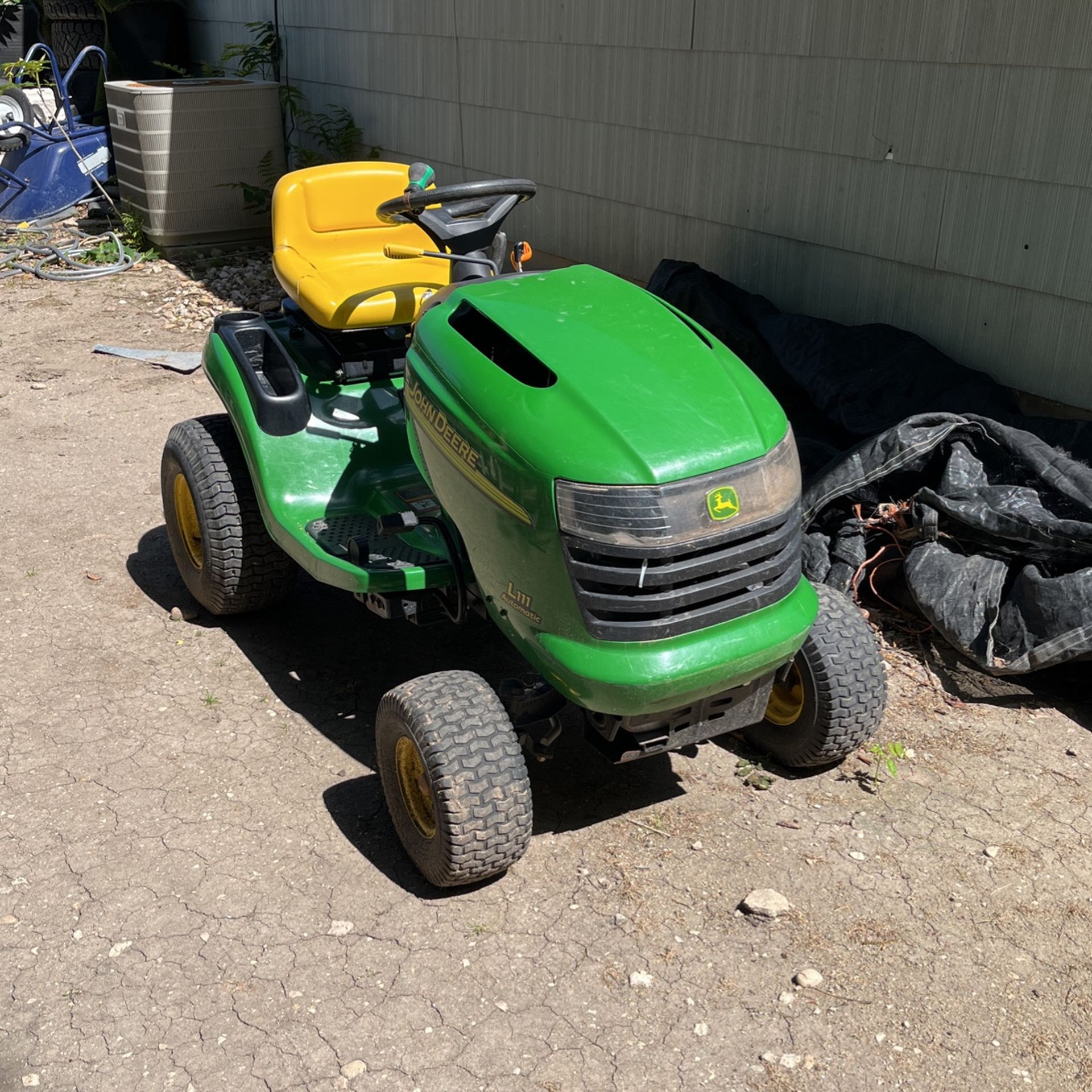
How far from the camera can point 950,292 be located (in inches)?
189

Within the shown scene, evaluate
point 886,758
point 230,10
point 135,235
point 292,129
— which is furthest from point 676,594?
point 230,10

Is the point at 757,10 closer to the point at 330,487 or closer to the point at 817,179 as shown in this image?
the point at 817,179

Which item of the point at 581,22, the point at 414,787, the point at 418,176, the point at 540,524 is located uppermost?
the point at 581,22

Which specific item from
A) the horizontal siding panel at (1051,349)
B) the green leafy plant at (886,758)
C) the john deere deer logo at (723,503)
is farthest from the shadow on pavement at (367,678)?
the horizontal siding panel at (1051,349)

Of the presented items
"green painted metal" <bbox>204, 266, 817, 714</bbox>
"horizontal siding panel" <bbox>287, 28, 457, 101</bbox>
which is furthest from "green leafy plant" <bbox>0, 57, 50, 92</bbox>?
"green painted metal" <bbox>204, 266, 817, 714</bbox>

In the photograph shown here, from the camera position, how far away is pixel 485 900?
3.01 metres

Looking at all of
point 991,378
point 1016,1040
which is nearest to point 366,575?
point 1016,1040

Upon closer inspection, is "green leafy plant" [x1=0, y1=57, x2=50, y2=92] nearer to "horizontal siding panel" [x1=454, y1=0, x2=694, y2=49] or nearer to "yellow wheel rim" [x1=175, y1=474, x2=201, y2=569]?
"horizontal siding panel" [x1=454, y1=0, x2=694, y2=49]

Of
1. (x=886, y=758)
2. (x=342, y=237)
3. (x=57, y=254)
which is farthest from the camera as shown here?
(x=57, y=254)

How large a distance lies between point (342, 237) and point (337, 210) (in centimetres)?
10

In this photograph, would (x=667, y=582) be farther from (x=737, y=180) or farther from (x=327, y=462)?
(x=737, y=180)

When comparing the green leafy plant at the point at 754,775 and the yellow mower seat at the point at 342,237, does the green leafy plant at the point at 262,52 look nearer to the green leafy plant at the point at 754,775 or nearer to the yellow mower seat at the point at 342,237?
the yellow mower seat at the point at 342,237

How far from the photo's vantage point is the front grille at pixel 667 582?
2.68m

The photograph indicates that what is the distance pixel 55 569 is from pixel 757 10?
12.2ft
